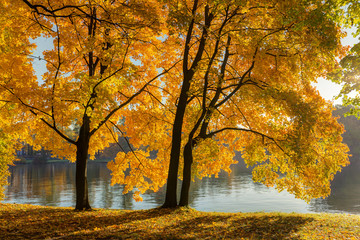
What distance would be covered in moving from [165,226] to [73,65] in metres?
9.88

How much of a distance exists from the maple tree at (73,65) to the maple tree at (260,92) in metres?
1.84

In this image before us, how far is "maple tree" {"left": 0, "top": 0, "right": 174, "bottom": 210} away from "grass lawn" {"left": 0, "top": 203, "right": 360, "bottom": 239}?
282 centimetres

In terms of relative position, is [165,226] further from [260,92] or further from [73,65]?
[73,65]

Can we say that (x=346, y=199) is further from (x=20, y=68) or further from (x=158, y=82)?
(x=20, y=68)

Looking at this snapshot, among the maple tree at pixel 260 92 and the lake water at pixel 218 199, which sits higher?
the maple tree at pixel 260 92

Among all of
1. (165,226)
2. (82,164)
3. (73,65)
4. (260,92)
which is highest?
(73,65)

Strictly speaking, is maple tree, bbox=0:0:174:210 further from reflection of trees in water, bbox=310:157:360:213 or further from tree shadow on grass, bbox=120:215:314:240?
reflection of trees in water, bbox=310:157:360:213

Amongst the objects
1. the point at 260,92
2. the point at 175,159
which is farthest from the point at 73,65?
the point at 260,92

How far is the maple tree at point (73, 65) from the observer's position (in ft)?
35.6

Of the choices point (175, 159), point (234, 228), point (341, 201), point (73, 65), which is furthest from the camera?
point (341, 201)

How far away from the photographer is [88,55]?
14.4 meters

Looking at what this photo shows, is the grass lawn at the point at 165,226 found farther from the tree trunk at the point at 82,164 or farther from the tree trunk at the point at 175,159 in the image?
the tree trunk at the point at 82,164

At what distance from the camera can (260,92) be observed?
12.2m

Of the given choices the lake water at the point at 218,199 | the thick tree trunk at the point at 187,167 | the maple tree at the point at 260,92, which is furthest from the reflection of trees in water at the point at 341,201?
the thick tree trunk at the point at 187,167
